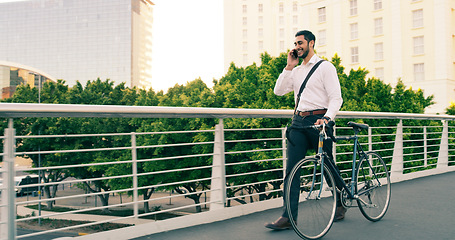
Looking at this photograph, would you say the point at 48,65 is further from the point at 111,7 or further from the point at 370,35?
the point at 370,35

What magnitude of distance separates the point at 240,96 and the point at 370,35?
2611 cm

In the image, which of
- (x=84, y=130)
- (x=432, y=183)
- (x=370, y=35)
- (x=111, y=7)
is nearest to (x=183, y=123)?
(x=84, y=130)

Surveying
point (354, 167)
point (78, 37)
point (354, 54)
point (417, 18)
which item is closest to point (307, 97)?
point (354, 167)

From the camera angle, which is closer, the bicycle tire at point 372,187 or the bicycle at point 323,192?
the bicycle at point 323,192

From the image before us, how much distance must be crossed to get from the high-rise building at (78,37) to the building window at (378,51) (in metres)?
113

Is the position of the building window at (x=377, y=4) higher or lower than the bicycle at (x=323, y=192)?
higher

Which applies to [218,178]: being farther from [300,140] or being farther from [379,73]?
[379,73]

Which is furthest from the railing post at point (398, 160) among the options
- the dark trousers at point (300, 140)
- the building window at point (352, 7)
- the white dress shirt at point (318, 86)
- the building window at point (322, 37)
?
the building window at point (322, 37)

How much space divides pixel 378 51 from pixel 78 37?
125 meters

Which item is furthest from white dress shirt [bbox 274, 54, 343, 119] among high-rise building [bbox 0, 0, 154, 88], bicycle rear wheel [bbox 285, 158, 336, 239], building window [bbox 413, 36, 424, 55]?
high-rise building [bbox 0, 0, 154, 88]

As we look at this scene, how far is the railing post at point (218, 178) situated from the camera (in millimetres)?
4699

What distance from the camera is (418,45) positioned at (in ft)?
143

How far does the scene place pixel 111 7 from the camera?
148m

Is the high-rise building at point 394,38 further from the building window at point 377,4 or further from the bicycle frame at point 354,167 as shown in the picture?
the bicycle frame at point 354,167
